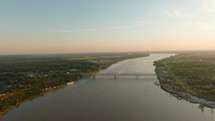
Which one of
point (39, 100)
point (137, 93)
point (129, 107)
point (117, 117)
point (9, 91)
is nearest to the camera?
point (117, 117)

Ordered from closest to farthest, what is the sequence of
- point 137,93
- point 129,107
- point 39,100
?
point 129,107
point 39,100
point 137,93

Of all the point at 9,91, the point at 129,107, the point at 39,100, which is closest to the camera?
the point at 129,107

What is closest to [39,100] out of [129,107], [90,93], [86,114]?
[90,93]

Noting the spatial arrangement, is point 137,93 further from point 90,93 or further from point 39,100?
point 39,100

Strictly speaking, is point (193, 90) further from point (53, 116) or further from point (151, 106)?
point (53, 116)

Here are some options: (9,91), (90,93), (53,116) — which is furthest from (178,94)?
(9,91)

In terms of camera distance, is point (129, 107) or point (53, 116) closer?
point (53, 116)

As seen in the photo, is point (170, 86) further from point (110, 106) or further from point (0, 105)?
point (0, 105)

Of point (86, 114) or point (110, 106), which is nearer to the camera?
point (86, 114)

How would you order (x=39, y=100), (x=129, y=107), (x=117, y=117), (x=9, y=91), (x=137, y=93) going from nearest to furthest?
(x=117, y=117) → (x=129, y=107) → (x=39, y=100) → (x=137, y=93) → (x=9, y=91)
